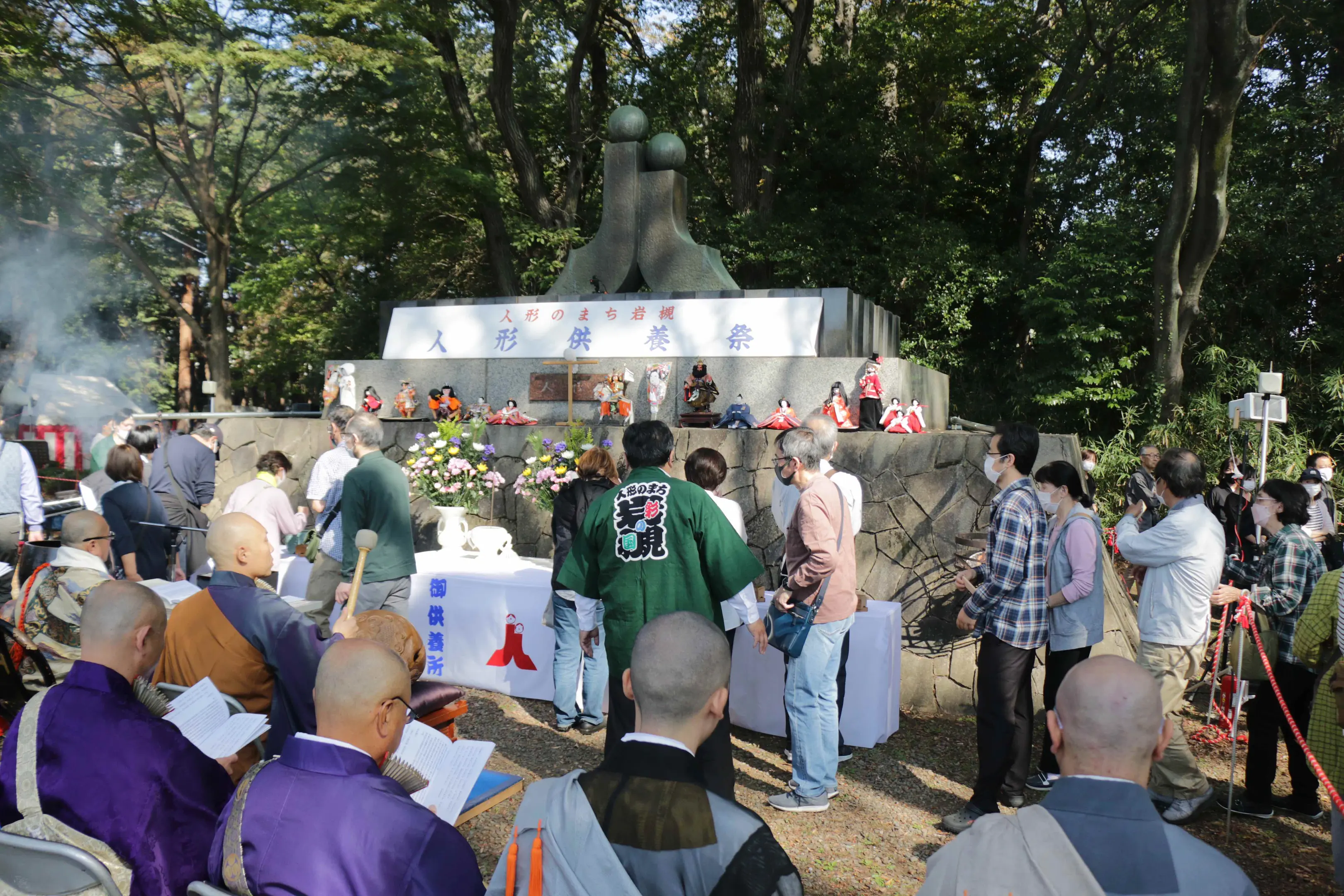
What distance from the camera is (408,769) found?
6.54 feet

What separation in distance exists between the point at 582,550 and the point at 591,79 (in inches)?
750

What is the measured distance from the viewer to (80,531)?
12.7 feet

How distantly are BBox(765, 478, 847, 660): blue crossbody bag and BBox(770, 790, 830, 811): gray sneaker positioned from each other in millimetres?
631

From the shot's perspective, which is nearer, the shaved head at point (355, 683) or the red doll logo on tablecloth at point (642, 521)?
the shaved head at point (355, 683)

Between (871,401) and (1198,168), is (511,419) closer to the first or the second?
(871,401)

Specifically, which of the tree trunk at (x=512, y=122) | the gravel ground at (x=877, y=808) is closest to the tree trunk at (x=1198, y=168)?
the gravel ground at (x=877, y=808)

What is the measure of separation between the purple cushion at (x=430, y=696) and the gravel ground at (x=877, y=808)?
29.2 inches

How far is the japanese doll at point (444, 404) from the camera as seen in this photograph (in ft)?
30.2

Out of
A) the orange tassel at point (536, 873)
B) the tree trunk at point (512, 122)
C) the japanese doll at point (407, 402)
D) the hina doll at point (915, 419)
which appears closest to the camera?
the orange tassel at point (536, 873)

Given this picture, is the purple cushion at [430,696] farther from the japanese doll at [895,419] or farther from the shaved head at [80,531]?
the japanese doll at [895,419]

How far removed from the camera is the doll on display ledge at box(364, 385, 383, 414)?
9445 millimetres

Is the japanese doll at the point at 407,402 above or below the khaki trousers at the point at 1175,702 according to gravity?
above

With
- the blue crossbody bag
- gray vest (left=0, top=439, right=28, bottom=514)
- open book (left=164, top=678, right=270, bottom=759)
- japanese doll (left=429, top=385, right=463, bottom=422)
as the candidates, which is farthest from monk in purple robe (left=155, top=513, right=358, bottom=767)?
japanese doll (left=429, top=385, right=463, bottom=422)

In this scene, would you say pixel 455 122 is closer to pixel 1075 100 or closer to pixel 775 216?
pixel 775 216
